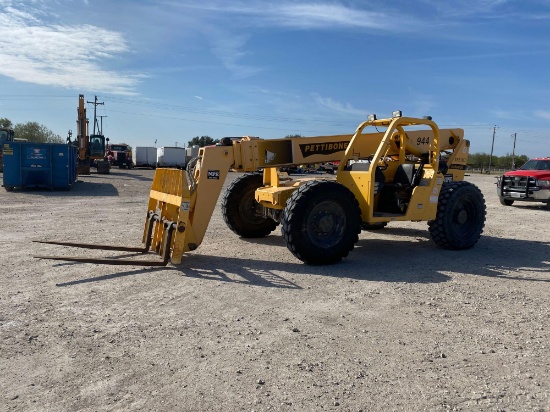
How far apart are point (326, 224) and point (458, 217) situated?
288 centimetres

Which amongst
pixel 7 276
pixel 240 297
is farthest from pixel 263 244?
pixel 7 276

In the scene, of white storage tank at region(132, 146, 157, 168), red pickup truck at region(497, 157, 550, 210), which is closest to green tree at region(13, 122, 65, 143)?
white storage tank at region(132, 146, 157, 168)

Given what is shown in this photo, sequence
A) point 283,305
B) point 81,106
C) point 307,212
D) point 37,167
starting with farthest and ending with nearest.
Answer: point 81,106 → point 37,167 → point 307,212 → point 283,305

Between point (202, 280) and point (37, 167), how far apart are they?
15965 millimetres

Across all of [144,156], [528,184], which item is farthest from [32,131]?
[528,184]

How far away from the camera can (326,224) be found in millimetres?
7293

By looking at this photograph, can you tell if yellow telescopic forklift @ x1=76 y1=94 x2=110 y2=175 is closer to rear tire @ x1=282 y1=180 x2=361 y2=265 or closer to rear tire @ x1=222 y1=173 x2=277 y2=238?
rear tire @ x1=222 y1=173 x2=277 y2=238

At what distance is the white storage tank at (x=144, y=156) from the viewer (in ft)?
174

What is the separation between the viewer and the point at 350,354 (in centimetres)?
414

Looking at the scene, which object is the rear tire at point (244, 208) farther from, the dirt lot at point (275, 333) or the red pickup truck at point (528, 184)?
the red pickup truck at point (528, 184)

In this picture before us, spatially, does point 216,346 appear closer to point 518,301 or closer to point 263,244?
point 518,301

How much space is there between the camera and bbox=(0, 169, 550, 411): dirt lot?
11.3ft

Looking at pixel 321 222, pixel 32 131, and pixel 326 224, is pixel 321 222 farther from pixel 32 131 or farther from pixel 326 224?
pixel 32 131

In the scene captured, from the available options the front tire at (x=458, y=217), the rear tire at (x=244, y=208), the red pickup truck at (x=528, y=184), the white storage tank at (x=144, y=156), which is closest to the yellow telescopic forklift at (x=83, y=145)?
the white storage tank at (x=144, y=156)
